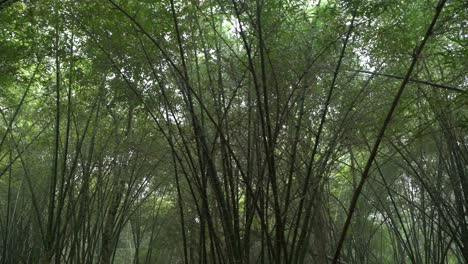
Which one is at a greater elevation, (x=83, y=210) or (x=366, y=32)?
(x=366, y=32)

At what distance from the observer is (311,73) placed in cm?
347

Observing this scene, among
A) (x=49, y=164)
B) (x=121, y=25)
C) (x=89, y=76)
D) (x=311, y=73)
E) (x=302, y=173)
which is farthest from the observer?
(x=49, y=164)

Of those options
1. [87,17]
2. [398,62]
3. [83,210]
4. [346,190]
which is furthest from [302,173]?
[346,190]

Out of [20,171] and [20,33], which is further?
[20,171]

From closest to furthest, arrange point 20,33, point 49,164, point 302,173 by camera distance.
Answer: point 20,33
point 302,173
point 49,164

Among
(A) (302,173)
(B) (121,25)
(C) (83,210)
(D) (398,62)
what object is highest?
(B) (121,25)

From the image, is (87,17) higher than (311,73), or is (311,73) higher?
(87,17)

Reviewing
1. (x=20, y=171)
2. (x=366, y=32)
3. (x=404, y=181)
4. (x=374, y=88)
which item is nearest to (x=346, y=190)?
(x=404, y=181)

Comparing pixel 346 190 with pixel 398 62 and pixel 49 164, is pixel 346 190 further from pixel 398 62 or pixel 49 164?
pixel 49 164

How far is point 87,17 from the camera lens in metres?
3.69

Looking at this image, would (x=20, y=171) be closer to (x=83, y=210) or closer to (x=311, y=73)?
(x=83, y=210)

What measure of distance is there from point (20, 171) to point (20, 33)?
3.64 metres

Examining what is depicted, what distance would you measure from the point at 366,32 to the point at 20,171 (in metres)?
5.88

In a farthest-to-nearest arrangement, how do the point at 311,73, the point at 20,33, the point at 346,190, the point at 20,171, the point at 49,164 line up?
the point at 346,190 → the point at 20,171 → the point at 49,164 → the point at 20,33 → the point at 311,73
